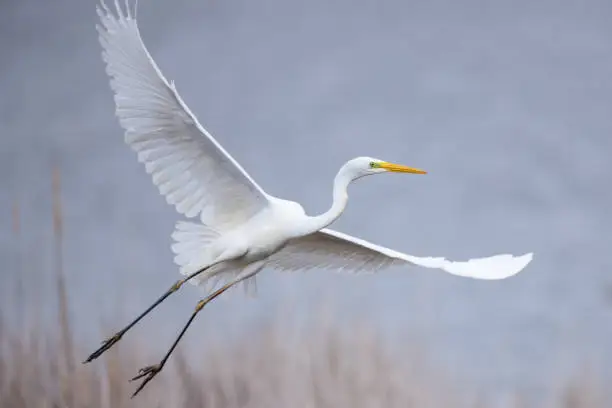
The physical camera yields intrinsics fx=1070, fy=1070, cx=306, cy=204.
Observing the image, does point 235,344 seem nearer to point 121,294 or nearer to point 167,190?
point 121,294

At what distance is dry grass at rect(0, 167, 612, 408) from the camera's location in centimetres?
564

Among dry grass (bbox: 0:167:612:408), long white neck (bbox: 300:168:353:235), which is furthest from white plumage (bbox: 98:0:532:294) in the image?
dry grass (bbox: 0:167:612:408)

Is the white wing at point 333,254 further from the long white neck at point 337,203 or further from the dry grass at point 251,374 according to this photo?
the dry grass at point 251,374

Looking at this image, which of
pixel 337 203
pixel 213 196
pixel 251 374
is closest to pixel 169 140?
pixel 213 196

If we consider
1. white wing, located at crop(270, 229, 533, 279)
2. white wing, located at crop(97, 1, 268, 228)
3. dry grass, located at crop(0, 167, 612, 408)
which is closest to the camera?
white wing, located at crop(97, 1, 268, 228)

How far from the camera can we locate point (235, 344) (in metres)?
6.37

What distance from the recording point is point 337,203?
3605mm

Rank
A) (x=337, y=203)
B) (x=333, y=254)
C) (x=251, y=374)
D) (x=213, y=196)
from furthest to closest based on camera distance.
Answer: (x=251, y=374) < (x=333, y=254) < (x=213, y=196) < (x=337, y=203)

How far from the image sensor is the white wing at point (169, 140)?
11.5 feet

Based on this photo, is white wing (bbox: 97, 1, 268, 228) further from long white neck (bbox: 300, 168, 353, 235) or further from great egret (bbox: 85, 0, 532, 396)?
long white neck (bbox: 300, 168, 353, 235)

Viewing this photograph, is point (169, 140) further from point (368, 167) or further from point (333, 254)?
point (333, 254)

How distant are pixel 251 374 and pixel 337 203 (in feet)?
8.85

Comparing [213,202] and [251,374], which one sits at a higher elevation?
[213,202]

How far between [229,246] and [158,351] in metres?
2.54
